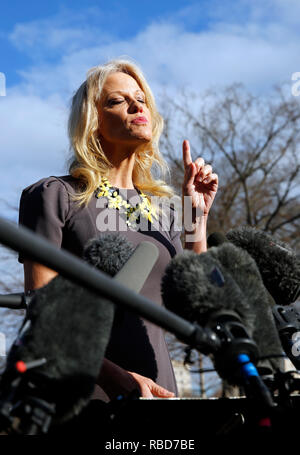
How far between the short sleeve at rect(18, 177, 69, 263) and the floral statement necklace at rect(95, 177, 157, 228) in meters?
0.23

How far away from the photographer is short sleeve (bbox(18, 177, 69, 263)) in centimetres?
224

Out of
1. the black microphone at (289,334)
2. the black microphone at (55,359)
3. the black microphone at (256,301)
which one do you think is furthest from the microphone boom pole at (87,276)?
the black microphone at (289,334)

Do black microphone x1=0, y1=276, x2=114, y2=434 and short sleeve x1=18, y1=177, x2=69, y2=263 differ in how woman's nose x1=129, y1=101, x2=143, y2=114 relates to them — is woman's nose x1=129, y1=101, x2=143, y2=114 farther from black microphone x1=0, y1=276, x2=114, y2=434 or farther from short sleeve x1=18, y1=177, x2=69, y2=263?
black microphone x1=0, y1=276, x2=114, y2=434

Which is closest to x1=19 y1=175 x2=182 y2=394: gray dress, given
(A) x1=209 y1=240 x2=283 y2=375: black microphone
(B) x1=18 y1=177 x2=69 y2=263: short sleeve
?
(B) x1=18 y1=177 x2=69 y2=263: short sleeve

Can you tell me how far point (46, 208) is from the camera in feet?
7.46

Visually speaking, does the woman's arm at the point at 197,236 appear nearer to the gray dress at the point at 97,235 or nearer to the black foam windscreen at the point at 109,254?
the gray dress at the point at 97,235

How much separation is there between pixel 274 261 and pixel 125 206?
1.04 metres

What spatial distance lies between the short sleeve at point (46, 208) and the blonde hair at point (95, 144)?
8cm

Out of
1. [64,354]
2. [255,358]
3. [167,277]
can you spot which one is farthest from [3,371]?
[255,358]

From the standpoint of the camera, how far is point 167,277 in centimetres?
133

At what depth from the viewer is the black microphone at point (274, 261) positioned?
5.62 feet

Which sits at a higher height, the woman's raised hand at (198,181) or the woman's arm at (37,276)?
the woman's raised hand at (198,181)

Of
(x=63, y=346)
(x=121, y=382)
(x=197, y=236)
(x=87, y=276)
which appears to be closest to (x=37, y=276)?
(x=121, y=382)
